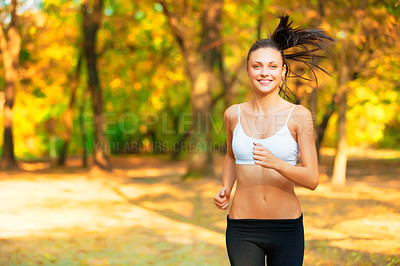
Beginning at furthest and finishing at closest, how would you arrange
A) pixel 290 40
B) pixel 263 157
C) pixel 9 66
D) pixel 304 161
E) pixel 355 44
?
pixel 9 66, pixel 355 44, pixel 290 40, pixel 304 161, pixel 263 157

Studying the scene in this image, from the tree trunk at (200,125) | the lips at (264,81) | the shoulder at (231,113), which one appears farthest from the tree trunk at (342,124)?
the lips at (264,81)

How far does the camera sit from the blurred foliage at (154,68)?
13.2 meters

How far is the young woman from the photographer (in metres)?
2.81

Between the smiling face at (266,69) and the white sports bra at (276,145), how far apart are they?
20 centimetres

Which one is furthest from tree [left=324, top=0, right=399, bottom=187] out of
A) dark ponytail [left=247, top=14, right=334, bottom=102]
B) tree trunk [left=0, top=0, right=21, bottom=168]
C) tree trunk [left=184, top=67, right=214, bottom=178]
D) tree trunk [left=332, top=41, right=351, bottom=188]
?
tree trunk [left=0, top=0, right=21, bottom=168]

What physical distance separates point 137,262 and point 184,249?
0.96 meters

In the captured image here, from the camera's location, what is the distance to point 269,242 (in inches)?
113

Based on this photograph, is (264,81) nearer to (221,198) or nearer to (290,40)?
(290,40)

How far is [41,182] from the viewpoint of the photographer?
17.7 metres

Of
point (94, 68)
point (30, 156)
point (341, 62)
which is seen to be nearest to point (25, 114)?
point (30, 156)

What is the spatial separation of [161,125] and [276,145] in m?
30.3

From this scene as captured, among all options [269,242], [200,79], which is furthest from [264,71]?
[200,79]

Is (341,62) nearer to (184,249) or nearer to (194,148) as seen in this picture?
(194,148)

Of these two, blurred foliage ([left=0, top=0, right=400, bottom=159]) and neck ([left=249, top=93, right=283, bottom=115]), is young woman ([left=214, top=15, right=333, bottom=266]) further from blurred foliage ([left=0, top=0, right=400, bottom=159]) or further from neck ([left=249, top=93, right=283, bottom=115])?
blurred foliage ([left=0, top=0, right=400, bottom=159])
